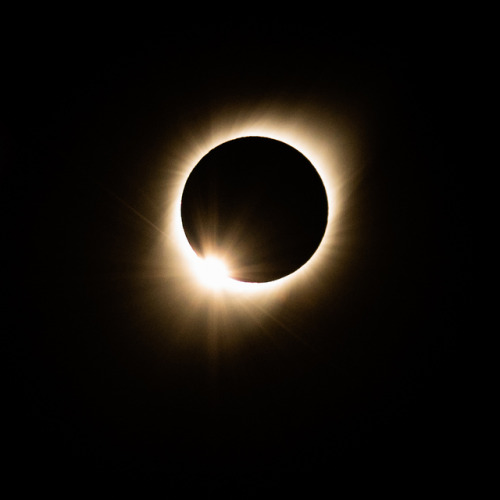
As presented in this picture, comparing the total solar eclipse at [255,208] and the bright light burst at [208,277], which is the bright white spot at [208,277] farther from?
the total solar eclipse at [255,208]

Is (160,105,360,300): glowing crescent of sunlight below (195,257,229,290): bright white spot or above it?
above

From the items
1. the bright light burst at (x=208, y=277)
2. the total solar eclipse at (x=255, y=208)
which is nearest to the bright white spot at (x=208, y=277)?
the bright light burst at (x=208, y=277)

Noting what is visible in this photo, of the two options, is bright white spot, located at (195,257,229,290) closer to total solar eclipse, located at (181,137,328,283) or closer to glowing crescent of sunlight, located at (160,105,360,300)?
glowing crescent of sunlight, located at (160,105,360,300)

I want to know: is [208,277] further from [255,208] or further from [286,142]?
[286,142]

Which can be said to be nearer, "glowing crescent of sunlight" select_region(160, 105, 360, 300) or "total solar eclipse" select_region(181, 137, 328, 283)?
"total solar eclipse" select_region(181, 137, 328, 283)

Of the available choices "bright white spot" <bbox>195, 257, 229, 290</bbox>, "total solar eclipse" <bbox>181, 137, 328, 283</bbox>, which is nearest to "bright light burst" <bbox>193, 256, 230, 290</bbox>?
"bright white spot" <bbox>195, 257, 229, 290</bbox>

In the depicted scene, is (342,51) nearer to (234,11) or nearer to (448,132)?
(234,11)

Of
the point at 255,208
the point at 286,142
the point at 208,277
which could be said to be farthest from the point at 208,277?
the point at 286,142
